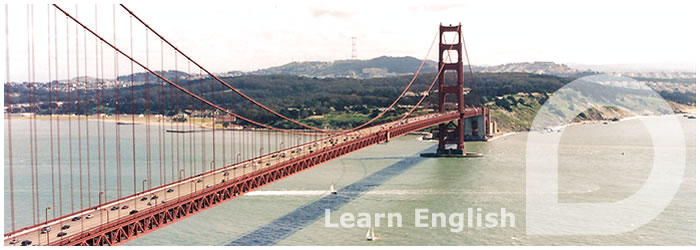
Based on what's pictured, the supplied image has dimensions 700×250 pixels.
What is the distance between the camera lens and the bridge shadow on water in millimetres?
21623

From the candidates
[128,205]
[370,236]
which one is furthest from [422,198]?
[128,205]

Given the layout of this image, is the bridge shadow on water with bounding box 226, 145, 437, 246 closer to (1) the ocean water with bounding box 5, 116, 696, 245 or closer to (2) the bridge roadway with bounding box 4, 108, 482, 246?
(1) the ocean water with bounding box 5, 116, 696, 245

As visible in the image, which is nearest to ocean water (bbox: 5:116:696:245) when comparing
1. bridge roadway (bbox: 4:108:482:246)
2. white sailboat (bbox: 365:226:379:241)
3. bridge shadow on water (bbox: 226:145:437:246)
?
bridge shadow on water (bbox: 226:145:437:246)

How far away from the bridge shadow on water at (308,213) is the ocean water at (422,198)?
35 mm

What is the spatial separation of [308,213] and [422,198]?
5367mm

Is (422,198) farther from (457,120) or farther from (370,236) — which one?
(457,120)

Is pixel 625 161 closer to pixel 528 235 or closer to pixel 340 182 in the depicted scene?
pixel 340 182

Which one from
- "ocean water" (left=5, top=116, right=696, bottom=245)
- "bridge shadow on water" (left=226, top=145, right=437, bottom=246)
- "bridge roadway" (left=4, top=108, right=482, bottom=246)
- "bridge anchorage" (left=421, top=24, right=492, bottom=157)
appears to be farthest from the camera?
"bridge anchorage" (left=421, top=24, right=492, bottom=157)

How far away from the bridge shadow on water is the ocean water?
0.03 meters

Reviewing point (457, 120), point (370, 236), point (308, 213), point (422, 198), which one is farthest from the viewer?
point (457, 120)

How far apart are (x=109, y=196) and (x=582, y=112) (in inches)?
2250

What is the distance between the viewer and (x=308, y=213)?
25266mm

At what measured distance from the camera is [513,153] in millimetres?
45219
